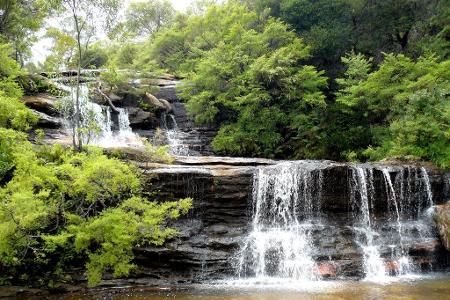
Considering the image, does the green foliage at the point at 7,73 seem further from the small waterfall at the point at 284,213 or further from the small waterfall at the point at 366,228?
the small waterfall at the point at 366,228

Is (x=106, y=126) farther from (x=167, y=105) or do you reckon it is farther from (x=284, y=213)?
(x=284, y=213)

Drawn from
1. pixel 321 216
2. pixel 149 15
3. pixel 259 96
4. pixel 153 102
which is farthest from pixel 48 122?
pixel 149 15

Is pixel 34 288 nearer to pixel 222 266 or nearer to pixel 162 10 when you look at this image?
pixel 222 266

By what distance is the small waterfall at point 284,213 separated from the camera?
13.9 metres

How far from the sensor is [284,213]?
15.6m

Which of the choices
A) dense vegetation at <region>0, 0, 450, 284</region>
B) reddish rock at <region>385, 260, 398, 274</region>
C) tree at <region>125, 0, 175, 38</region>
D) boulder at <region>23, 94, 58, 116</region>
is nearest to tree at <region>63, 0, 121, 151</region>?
dense vegetation at <region>0, 0, 450, 284</region>

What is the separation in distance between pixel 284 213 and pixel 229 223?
7.43 ft

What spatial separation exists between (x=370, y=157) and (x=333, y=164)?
225 inches

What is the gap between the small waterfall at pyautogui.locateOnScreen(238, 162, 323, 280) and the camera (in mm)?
13930

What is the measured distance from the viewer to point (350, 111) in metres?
22.3

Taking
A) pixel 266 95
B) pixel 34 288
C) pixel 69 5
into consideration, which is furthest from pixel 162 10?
pixel 34 288

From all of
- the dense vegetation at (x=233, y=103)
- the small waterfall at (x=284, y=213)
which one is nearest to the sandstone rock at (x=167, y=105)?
the dense vegetation at (x=233, y=103)

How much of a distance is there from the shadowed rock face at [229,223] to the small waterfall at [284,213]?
297 mm

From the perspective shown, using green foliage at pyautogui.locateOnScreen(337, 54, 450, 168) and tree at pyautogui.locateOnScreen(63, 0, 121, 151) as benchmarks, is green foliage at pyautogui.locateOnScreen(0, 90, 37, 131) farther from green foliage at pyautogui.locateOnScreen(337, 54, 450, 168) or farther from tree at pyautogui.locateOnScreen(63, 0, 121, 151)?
green foliage at pyautogui.locateOnScreen(337, 54, 450, 168)
